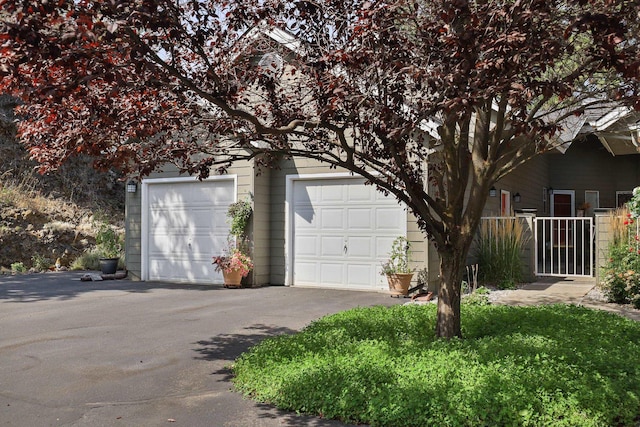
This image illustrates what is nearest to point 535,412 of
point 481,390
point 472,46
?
point 481,390

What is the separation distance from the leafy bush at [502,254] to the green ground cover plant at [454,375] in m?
4.60

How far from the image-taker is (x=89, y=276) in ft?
43.5

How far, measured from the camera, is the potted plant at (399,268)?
1005 cm

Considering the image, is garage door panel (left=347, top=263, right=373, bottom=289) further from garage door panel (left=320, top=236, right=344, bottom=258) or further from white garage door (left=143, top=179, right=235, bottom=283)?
white garage door (left=143, top=179, right=235, bottom=283)

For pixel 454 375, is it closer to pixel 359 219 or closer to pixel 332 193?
pixel 359 219

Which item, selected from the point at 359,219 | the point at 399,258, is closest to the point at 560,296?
the point at 399,258

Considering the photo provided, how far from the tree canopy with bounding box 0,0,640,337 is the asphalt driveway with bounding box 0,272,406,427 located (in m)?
2.05

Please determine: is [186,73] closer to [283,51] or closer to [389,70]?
[283,51]

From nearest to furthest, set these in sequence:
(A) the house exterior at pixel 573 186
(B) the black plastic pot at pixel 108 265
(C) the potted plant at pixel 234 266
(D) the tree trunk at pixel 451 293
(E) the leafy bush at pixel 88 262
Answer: (D) the tree trunk at pixel 451 293 < (C) the potted plant at pixel 234 266 < (B) the black plastic pot at pixel 108 265 < (A) the house exterior at pixel 573 186 < (E) the leafy bush at pixel 88 262

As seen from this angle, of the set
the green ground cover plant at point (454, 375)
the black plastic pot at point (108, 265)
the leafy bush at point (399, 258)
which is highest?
the leafy bush at point (399, 258)

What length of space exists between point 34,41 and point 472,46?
9.88 ft

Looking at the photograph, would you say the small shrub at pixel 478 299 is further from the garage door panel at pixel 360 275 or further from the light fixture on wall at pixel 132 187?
the light fixture on wall at pixel 132 187

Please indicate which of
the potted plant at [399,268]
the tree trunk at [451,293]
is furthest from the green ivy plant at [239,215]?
the tree trunk at [451,293]

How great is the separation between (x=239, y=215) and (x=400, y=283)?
3.77 metres
